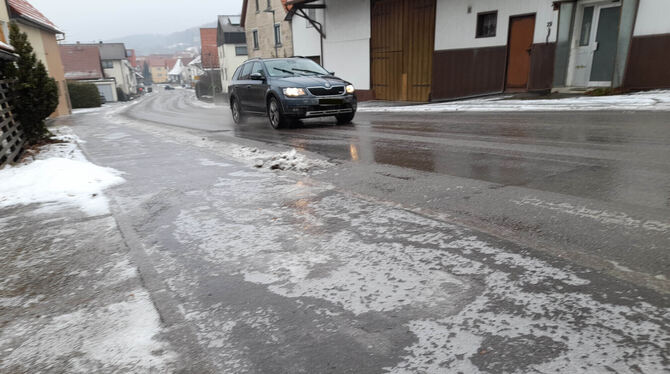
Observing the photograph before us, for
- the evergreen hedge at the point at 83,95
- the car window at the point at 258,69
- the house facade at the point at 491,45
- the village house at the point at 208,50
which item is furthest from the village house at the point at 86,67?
the car window at the point at 258,69

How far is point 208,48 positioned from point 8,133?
2591 inches

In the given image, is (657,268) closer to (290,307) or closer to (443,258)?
(443,258)

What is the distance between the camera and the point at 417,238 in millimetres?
2951

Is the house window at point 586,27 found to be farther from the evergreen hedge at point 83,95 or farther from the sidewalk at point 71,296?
the evergreen hedge at point 83,95

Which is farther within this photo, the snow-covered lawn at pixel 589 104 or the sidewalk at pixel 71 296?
the snow-covered lawn at pixel 589 104

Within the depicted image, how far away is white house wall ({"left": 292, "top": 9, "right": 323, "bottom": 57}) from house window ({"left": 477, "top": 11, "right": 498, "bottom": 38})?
993 cm

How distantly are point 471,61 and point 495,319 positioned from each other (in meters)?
15.3

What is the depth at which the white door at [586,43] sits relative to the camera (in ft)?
40.8

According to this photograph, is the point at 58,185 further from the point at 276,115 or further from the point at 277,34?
the point at 277,34

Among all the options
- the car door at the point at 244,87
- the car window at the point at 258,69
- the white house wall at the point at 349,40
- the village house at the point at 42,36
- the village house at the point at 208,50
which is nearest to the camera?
the car window at the point at 258,69

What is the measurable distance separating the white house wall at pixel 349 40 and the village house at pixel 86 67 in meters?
46.2

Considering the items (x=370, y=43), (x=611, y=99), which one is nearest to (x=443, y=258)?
(x=611, y=99)

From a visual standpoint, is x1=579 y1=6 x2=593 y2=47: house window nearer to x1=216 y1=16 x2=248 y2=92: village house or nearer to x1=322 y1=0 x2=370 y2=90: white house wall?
x1=322 y1=0 x2=370 y2=90: white house wall

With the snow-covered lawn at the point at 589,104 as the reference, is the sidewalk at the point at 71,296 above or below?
below
